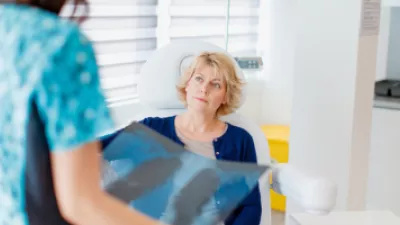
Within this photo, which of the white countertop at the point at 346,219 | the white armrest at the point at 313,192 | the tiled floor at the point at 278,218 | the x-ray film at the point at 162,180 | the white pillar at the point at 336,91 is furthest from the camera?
the tiled floor at the point at 278,218

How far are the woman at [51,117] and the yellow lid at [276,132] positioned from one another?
113 inches

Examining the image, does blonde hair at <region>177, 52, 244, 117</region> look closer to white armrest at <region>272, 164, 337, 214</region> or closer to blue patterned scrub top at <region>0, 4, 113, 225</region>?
white armrest at <region>272, 164, 337, 214</region>

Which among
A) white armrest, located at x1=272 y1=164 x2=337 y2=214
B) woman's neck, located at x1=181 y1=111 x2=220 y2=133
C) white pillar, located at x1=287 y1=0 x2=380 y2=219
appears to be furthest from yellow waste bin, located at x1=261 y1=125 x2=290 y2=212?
white armrest, located at x1=272 y1=164 x2=337 y2=214

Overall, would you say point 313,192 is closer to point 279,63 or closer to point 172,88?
point 172,88

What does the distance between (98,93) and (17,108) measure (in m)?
0.10

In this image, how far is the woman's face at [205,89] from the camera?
1.91 metres

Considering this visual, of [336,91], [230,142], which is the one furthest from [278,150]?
[230,142]

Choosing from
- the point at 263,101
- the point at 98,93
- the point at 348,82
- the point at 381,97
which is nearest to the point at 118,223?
the point at 98,93

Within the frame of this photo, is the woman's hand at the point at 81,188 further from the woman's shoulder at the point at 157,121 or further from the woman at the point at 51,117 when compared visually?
the woman's shoulder at the point at 157,121

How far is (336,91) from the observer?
2.16 meters

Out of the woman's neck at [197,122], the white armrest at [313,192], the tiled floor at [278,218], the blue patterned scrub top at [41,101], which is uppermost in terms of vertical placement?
the blue patterned scrub top at [41,101]

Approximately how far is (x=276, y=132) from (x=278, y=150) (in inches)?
10.2

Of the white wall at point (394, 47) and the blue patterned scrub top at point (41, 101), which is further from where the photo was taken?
the white wall at point (394, 47)

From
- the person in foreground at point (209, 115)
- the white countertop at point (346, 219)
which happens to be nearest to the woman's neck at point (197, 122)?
the person in foreground at point (209, 115)
